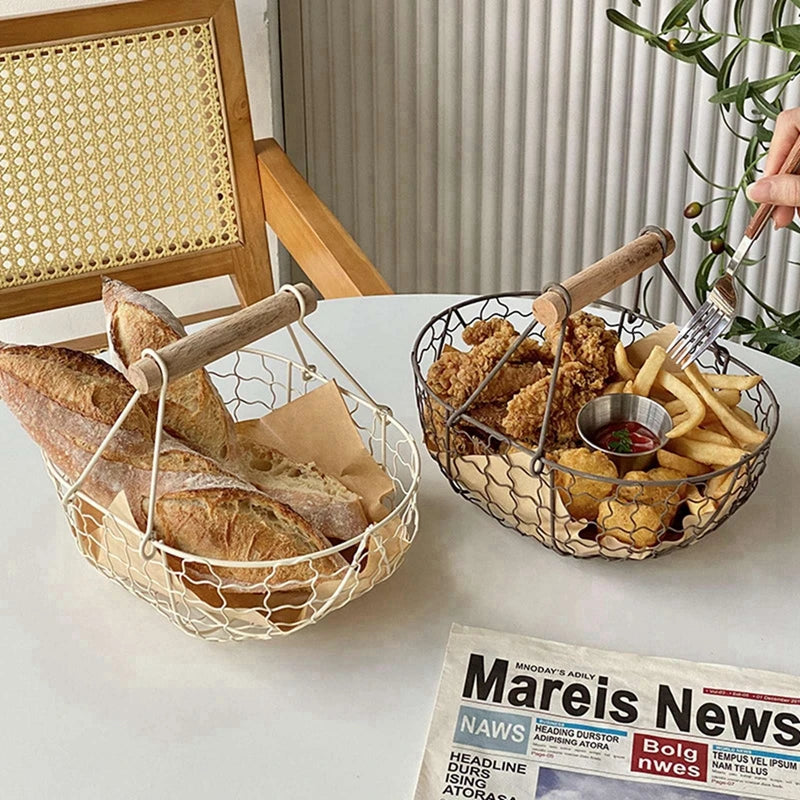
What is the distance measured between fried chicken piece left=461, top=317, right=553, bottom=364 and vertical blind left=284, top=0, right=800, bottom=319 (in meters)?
1.22

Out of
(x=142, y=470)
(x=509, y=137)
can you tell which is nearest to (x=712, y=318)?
(x=142, y=470)

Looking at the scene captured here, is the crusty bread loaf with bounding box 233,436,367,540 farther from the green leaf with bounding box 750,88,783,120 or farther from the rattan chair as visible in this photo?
the green leaf with bounding box 750,88,783,120

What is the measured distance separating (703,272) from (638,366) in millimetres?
811

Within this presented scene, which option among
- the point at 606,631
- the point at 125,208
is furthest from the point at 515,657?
the point at 125,208

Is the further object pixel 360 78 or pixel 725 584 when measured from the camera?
pixel 360 78

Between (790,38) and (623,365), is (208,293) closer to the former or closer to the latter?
(790,38)

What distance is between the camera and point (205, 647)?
2.98 feet

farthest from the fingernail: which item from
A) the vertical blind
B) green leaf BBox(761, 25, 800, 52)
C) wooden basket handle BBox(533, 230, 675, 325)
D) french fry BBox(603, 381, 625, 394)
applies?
the vertical blind

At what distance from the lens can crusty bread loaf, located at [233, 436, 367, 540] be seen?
0.93 meters

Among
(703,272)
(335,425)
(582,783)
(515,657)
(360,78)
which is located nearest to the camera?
(582,783)

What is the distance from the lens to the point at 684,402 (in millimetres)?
978

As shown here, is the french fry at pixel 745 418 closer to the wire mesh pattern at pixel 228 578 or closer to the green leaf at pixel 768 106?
the wire mesh pattern at pixel 228 578

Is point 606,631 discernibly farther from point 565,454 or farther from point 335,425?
point 335,425

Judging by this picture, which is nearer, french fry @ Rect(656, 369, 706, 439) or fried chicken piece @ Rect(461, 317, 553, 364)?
french fry @ Rect(656, 369, 706, 439)
